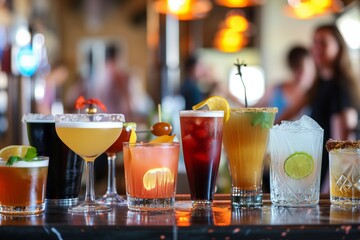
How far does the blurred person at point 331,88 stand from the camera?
4.26 m

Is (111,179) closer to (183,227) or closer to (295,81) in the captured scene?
(183,227)

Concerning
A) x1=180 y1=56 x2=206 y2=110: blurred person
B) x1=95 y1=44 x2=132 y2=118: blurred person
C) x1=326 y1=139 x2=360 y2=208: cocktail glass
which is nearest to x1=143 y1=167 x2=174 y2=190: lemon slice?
x1=326 y1=139 x2=360 y2=208: cocktail glass

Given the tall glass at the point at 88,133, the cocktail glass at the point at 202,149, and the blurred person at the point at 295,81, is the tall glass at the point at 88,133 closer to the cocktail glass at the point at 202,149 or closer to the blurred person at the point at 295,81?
the cocktail glass at the point at 202,149

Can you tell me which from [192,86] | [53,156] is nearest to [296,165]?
[53,156]

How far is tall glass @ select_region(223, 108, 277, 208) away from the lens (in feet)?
5.39

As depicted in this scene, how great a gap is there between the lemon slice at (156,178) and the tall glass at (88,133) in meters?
0.12

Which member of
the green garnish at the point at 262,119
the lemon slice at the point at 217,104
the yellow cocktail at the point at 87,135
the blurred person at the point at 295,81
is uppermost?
the blurred person at the point at 295,81

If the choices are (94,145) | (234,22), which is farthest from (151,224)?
(234,22)

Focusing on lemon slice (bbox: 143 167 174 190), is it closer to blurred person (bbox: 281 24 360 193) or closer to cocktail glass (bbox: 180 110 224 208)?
cocktail glass (bbox: 180 110 224 208)

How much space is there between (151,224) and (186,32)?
14.0m

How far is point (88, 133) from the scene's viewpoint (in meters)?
1.60

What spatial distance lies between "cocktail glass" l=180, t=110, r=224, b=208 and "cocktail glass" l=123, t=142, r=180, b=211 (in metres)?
0.08

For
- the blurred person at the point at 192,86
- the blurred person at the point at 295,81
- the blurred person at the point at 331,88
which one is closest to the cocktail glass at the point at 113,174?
the blurred person at the point at 331,88

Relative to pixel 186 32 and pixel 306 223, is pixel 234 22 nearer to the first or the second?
pixel 186 32
